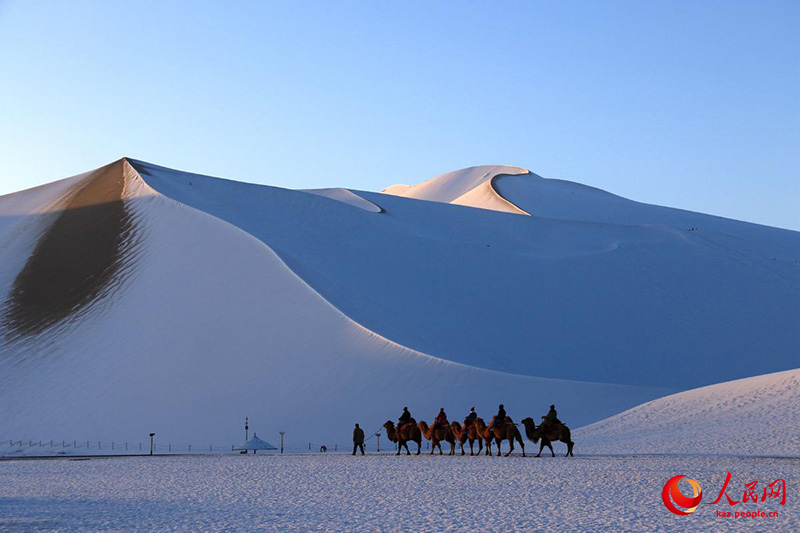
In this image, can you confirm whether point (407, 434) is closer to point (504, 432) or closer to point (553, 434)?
point (504, 432)

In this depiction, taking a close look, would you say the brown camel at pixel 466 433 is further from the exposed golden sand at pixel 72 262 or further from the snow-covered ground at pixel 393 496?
the exposed golden sand at pixel 72 262

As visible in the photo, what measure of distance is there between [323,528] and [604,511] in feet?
9.96

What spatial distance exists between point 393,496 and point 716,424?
33.3 feet

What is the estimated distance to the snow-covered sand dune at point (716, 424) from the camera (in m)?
17.9

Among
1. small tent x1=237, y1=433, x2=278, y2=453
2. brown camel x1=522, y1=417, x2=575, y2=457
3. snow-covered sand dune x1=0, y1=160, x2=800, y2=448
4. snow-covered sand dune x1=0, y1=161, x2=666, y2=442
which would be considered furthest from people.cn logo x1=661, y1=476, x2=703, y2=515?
snow-covered sand dune x1=0, y1=161, x2=666, y2=442

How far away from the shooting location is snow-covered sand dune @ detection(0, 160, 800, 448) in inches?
1126

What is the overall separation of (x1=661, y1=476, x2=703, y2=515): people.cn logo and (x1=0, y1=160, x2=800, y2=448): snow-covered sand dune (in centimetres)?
1439

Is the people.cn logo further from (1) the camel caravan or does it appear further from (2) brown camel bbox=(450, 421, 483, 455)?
(2) brown camel bbox=(450, 421, 483, 455)

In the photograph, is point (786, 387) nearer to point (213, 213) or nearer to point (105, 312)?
point (105, 312)

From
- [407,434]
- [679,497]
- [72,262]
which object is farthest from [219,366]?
[679,497]

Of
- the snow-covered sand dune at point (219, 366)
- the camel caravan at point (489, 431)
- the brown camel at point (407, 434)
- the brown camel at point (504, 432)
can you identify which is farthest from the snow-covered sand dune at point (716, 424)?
the snow-covered sand dune at point (219, 366)

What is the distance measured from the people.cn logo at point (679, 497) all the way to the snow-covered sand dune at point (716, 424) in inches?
205

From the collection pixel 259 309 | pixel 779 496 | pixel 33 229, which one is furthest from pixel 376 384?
pixel 33 229

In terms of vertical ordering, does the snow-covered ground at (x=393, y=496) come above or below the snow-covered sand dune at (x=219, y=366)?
below
